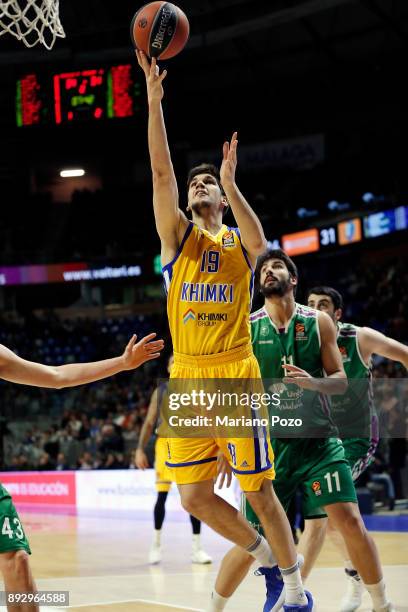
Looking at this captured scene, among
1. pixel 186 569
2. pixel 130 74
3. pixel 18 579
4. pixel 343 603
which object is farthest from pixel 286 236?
pixel 18 579

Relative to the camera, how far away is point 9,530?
3953mm

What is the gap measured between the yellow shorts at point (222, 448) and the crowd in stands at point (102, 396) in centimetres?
782

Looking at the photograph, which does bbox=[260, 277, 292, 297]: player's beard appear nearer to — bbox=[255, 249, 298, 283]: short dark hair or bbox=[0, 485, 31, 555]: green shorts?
bbox=[255, 249, 298, 283]: short dark hair

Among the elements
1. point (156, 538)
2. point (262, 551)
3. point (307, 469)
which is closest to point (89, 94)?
point (156, 538)

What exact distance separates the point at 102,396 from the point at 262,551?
17172 mm

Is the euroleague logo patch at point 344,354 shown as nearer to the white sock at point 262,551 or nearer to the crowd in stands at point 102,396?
the white sock at point 262,551

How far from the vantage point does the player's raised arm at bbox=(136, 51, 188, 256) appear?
196 inches

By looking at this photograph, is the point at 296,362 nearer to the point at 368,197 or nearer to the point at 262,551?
the point at 262,551

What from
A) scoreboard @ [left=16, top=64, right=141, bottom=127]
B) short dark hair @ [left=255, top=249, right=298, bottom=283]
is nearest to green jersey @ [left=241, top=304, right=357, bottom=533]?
short dark hair @ [left=255, top=249, right=298, bottom=283]

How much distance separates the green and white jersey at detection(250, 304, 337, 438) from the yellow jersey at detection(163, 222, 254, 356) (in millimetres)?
422

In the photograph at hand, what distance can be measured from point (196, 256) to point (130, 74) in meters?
15.3

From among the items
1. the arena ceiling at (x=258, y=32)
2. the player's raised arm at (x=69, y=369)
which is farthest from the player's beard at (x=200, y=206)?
the arena ceiling at (x=258, y=32)

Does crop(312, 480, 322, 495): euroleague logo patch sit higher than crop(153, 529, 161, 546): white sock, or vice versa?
crop(312, 480, 322, 495): euroleague logo patch

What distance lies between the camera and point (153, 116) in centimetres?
498
